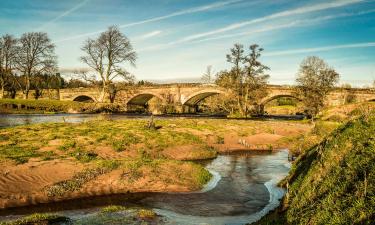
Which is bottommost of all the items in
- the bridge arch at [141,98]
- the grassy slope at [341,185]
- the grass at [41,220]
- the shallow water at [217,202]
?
the shallow water at [217,202]

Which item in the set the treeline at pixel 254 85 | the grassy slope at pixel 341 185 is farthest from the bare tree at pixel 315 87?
the grassy slope at pixel 341 185

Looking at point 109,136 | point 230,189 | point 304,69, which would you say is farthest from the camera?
point 304,69

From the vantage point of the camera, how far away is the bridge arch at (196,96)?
2884 inches

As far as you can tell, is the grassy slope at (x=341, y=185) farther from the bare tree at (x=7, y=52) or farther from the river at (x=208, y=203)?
the bare tree at (x=7, y=52)

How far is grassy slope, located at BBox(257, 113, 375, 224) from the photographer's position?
6859mm

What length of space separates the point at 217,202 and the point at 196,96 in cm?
6494

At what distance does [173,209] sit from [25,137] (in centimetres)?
1494

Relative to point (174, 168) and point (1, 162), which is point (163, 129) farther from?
point (1, 162)

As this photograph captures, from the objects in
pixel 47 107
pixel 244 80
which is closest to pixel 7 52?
pixel 47 107

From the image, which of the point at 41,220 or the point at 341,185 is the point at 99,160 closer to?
the point at 41,220

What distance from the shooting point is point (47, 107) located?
66562 mm

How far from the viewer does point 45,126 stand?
29.4 m

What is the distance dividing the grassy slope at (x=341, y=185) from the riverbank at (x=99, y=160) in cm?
762

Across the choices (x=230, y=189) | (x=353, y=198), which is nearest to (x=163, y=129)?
(x=230, y=189)
